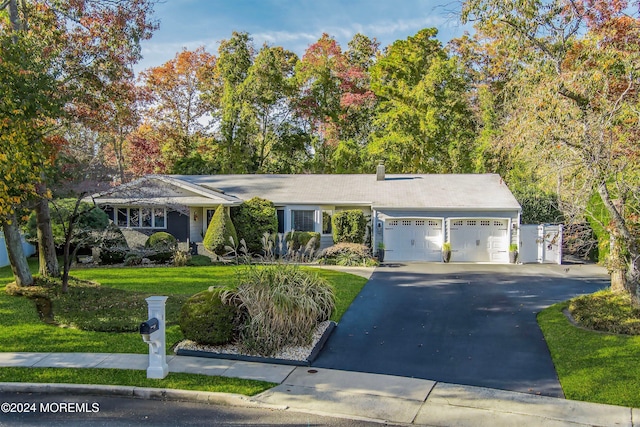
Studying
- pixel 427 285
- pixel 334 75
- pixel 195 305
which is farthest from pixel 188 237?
pixel 334 75

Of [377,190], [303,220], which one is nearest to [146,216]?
[303,220]

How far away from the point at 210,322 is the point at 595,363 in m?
6.80

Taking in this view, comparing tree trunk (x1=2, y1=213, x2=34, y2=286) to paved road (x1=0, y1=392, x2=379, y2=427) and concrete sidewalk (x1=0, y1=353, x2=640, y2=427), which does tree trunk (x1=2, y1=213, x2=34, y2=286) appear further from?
paved road (x1=0, y1=392, x2=379, y2=427)

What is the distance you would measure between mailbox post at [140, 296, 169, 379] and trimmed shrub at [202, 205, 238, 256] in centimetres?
1332

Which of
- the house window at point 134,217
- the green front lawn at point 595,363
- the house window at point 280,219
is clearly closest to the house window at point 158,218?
the house window at point 134,217

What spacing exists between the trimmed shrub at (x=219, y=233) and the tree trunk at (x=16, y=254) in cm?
815

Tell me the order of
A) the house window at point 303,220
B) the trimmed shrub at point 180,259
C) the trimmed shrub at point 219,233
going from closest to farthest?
the trimmed shrub at point 180,259, the trimmed shrub at point 219,233, the house window at point 303,220

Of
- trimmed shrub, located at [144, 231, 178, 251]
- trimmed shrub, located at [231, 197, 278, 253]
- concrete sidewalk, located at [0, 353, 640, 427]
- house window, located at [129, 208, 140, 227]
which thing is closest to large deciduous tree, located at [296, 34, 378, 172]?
trimmed shrub, located at [231, 197, 278, 253]

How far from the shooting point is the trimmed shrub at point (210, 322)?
8844 millimetres

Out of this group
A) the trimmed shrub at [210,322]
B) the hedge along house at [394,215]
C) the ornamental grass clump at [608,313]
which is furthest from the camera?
the hedge along house at [394,215]

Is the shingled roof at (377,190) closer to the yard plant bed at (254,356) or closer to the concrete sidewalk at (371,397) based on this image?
the yard plant bed at (254,356)

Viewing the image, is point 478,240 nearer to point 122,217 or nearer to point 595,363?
point 595,363

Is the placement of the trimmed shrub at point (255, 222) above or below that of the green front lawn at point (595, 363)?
above

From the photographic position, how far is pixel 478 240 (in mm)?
22688
